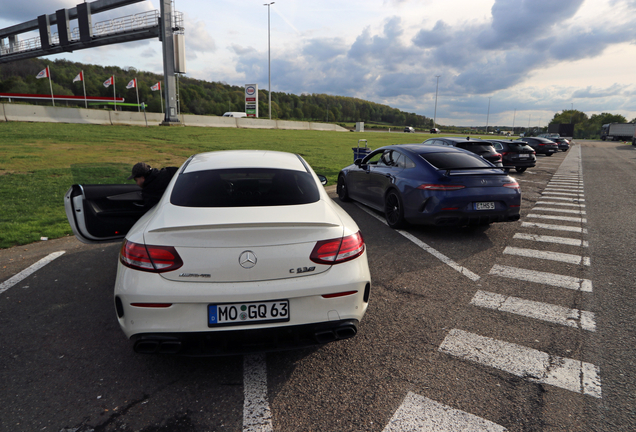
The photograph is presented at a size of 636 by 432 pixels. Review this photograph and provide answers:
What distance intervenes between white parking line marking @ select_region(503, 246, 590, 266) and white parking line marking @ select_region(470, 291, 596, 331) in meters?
1.76

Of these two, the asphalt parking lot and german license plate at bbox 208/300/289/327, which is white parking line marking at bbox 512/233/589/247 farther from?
german license plate at bbox 208/300/289/327

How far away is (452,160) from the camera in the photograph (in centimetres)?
678

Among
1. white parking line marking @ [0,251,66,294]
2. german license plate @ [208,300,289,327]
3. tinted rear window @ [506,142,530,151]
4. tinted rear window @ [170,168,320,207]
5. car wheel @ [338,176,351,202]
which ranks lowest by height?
white parking line marking @ [0,251,66,294]

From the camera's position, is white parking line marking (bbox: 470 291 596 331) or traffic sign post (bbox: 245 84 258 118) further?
traffic sign post (bbox: 245 84 258 118)

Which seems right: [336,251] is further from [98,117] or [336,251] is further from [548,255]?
[98,117]

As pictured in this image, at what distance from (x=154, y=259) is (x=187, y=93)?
11275 centimetres

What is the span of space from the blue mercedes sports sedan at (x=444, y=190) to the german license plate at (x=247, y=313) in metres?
4.22

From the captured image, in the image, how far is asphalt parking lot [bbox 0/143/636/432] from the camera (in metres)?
2.39

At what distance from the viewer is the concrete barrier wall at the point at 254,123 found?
44.1 metres

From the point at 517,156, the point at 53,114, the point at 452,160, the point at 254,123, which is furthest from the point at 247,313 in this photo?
the point at 254,123

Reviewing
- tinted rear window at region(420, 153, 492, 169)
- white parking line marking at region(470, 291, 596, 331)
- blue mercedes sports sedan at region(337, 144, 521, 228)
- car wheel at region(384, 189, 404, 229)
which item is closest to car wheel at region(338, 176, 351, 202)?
blue mercedes sports sedan at region(337, 144, 521, 228)

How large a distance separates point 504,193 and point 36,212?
8.59m

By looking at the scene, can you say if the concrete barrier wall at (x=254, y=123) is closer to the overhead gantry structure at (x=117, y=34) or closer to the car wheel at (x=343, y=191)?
the overhead gantry structure at (x=117, y=34)

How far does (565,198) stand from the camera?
10805 millimetres
